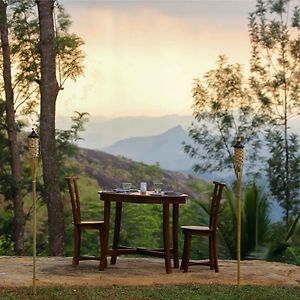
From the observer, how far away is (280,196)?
45.1 feet

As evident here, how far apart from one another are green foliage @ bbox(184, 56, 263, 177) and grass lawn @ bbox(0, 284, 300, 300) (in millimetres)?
7312

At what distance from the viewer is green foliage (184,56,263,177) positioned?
1425 centimetres

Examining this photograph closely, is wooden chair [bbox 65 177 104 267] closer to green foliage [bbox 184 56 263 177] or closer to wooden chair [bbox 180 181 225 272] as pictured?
wooden chair [bbox 180 181 225 272]

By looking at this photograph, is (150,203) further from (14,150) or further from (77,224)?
(14,150)

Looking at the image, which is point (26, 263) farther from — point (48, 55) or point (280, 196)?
point (280, 196)

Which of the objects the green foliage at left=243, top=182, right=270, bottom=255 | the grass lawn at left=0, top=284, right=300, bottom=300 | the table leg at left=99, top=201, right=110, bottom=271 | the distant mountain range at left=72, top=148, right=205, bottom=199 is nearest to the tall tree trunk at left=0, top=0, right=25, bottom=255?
the green foliage at left=243, top=182, right=270, bottom=255

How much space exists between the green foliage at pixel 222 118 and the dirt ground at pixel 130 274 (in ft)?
18.2

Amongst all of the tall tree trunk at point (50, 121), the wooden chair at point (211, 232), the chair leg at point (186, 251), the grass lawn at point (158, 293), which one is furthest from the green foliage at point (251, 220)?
the tall tree trunk at point (50, 121)

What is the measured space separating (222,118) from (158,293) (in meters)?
7.82

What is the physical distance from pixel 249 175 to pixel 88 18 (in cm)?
471

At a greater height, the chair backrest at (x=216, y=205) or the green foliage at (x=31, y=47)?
the green foliage at (x=31, y=47)

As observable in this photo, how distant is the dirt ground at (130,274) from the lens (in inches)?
290

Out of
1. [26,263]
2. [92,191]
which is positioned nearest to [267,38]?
[26,263]

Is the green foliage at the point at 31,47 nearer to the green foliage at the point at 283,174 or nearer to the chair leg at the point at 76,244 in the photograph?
the green foliage at the point at 283,174
